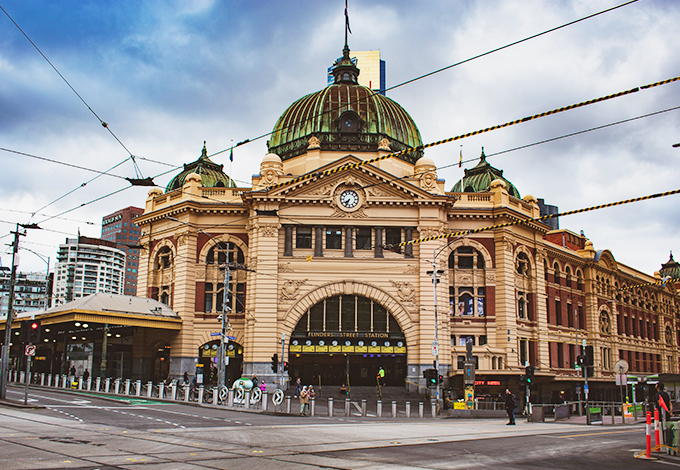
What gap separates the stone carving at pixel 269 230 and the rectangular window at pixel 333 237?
4.17 meters

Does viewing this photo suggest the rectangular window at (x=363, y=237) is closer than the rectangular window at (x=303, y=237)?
No

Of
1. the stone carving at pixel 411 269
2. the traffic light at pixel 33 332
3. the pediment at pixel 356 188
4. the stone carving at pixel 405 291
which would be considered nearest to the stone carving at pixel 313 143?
the pediment at pixel 356 188

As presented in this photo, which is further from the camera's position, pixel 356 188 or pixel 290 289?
pixel 356 188

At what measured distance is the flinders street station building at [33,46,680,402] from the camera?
50.5 metres

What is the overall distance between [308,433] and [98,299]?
103 ft

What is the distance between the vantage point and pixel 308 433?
22.6 metres

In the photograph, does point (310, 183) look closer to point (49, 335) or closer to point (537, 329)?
point (537, 329)

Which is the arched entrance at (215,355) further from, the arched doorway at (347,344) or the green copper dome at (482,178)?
the green copper dome at (482,178)

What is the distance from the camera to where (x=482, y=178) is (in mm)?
64250

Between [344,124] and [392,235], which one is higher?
[344,124]

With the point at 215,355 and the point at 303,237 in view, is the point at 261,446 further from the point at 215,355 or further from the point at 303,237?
the point at 215,355

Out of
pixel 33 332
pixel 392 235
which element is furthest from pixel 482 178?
pixel 33 332

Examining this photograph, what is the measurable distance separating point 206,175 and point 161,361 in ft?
60.8

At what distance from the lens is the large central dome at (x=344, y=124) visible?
5847cm
